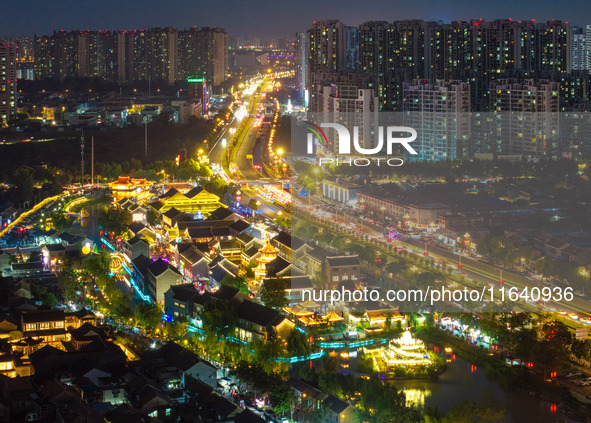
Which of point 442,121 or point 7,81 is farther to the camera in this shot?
point 7,81

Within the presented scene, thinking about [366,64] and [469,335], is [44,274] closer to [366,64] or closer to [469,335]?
[469,335]

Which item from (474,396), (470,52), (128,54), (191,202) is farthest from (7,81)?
(474,396)

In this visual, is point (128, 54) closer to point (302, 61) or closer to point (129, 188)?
point (302, 61)

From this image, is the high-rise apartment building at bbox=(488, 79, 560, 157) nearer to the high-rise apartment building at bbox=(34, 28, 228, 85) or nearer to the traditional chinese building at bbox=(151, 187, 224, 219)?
the traditional chinese building at bbox=(151, 187, 224, 219)

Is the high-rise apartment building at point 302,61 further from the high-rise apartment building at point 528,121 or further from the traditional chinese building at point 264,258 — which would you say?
the traditional chinese building at point 264,258

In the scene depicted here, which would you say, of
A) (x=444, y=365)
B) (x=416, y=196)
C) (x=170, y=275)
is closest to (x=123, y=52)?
(x=416, y=196)

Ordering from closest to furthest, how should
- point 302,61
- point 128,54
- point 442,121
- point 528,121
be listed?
point 528,121
point 442,121
point 302,61
point 128,54

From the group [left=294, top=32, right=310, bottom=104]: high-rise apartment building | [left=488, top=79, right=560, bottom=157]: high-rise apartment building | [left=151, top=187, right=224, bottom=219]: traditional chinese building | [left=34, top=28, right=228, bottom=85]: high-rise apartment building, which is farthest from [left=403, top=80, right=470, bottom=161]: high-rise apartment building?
[left=34, top=28, right=228, bottom=85]: high-rise apartment building

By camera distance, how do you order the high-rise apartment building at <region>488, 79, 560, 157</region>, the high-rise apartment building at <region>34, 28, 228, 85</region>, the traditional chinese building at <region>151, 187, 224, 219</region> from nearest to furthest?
1. the traditional chinese building at <region>151, 187, 224, 219</region>
2. the high-rise apartment building at <region>488, 79, 560, 157</region>
3. the high-rise apartment building at <region>34, 28, 228, 85</region>

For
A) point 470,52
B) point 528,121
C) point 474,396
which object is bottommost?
point 474,396

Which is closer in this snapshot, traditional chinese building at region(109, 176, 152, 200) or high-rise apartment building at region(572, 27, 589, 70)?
traditional chinese building at region(109, 176, 152, 200)

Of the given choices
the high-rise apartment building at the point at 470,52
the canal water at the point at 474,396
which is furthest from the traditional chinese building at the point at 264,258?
the high-rise apartment building at the point at 470,52
